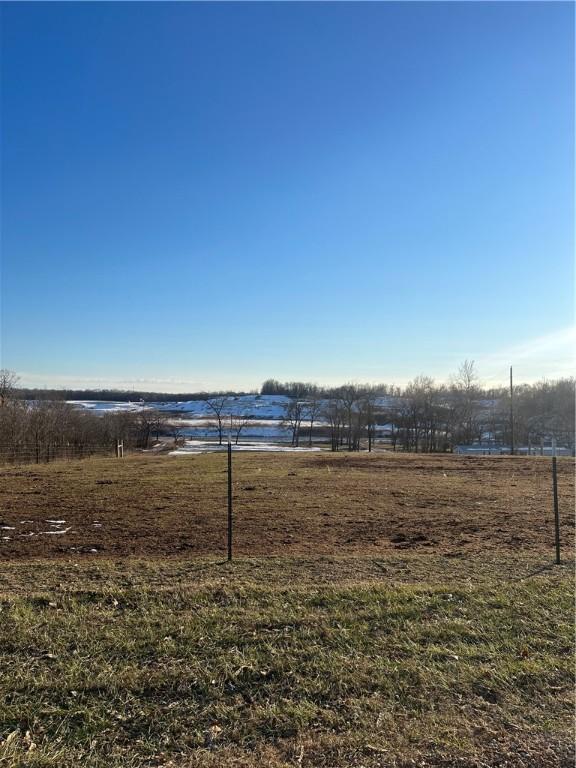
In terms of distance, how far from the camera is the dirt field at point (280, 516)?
7.28m

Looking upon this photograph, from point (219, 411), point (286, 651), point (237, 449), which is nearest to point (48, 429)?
point (237, 449)

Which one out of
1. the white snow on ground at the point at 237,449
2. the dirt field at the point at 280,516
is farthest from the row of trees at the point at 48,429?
the dirt field at the point at 280,516

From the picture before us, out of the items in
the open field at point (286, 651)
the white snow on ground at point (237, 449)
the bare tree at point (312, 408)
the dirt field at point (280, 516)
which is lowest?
the white snow on ground at point (237, 449)

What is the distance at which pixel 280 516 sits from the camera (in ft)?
31.9

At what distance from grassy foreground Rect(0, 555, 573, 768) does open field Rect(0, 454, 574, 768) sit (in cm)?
1

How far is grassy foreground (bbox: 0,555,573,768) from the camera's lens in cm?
262

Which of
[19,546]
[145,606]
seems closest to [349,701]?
[145,606]

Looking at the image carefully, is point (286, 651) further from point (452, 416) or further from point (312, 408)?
point (312, 408)

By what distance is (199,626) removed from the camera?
4043 mm

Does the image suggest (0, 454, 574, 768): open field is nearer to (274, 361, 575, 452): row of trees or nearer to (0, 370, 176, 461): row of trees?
(0, 370, 176, 461): row of trees

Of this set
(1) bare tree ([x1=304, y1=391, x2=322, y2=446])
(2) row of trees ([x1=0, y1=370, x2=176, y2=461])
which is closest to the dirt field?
(2) row of trees ([x1=0, y1=370, x2=176, y2=461])

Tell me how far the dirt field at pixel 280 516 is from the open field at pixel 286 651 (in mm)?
96

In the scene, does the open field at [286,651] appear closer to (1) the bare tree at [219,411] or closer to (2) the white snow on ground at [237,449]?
(2) the white snow on ground at [237,449]

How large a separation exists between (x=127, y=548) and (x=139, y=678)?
13.6 ft
